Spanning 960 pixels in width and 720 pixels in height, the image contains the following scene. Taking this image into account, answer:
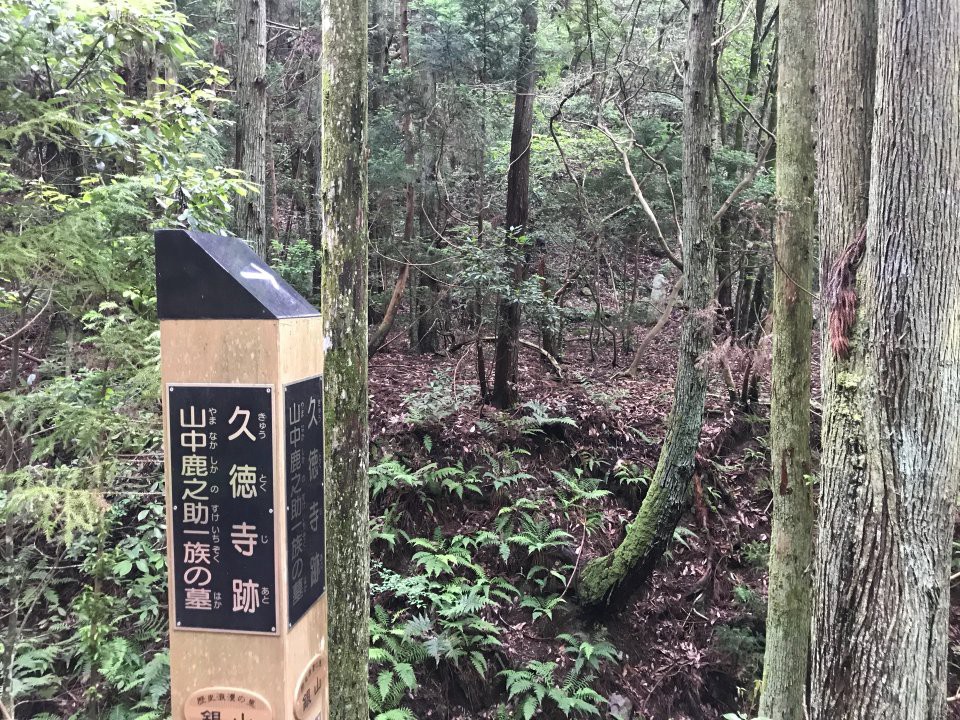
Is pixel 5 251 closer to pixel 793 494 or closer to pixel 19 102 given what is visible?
pixel 19 102

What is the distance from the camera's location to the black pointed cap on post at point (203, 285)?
2.15 m

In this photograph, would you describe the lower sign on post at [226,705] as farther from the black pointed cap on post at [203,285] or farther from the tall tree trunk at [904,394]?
the tall tree trunk at [904,394]

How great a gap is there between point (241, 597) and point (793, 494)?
4530 millimetres

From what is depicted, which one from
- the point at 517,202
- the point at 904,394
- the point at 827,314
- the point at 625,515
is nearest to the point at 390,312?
the point at 517,202

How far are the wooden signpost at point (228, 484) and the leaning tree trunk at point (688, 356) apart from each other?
5.13 meters

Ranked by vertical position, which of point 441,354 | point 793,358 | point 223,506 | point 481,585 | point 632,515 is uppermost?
point 793,358

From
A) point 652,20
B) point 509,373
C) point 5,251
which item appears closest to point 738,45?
point 652,20

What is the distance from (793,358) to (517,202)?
188 inches

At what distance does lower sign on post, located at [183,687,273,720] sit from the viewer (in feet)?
7.16

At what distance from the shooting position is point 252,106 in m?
7.09

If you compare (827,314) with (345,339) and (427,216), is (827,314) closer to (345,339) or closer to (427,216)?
(345,339)

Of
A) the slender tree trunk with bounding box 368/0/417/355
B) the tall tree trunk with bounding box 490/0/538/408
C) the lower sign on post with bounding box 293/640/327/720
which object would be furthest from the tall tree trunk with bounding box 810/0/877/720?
the slender tree trunk with bounding box 368/0/417/355

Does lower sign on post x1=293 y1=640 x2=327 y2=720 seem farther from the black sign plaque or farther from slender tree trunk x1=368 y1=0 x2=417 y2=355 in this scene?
slender tree trunk x1=368 y1=0 x2=417 y2=355

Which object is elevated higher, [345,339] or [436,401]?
[345,339]
